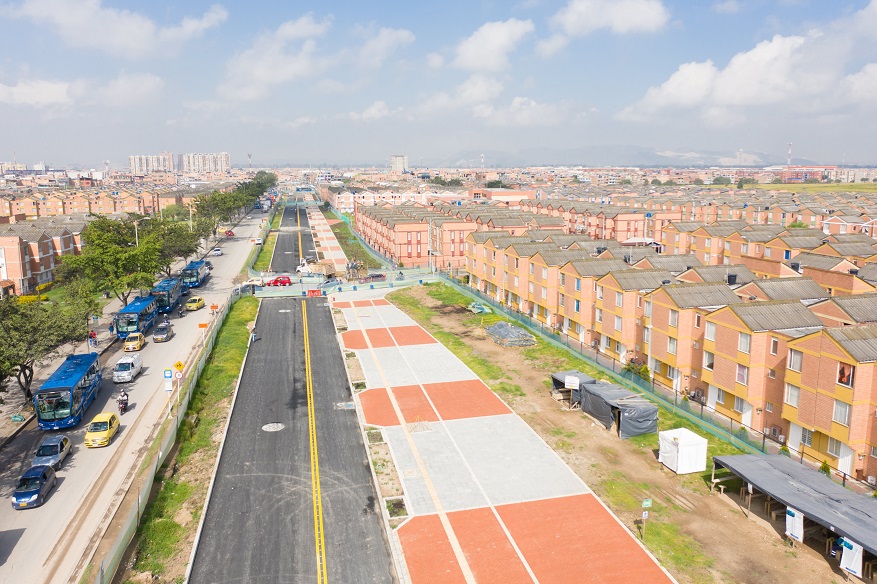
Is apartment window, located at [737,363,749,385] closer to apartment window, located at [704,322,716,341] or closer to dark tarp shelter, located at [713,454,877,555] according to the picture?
apartment window, located at [704,322,716,341]

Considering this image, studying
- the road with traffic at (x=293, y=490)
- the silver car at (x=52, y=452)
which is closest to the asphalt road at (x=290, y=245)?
the road with traffic at (x=293, y=490)

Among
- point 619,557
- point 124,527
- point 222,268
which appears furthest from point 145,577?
point 222,268

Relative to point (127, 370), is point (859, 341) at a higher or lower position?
higher

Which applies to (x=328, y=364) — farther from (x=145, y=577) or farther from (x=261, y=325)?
(x=145, y=577)

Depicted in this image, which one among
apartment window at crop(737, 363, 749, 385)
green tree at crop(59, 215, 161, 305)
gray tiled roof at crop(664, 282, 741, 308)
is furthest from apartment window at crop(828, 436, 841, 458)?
green tree at crop(59, 215, 161, 305)

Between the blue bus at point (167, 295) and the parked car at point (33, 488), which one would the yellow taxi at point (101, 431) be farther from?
the blue bus at point (167, 295)

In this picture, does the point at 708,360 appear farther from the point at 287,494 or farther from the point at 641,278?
the point at 287,494

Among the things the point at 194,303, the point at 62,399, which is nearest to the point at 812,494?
the point at 62,399
